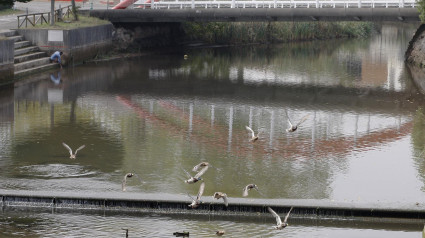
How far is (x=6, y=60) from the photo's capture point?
4466 centimetres

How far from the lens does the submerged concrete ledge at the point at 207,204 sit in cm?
2352

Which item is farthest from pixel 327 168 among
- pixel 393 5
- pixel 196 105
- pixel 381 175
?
pixel 393 5

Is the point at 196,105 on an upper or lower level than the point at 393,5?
lower

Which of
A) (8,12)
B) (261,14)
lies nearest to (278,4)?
(261,14)

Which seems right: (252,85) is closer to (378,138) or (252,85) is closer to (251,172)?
(378,138)

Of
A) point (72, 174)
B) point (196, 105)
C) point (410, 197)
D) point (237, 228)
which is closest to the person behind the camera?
point (237, 228)

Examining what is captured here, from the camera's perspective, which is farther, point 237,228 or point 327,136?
point 327,136

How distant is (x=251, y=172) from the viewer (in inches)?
1105

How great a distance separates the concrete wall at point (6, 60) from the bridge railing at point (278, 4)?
19.3 metres

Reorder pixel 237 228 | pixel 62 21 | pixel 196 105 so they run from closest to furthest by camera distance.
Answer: pixel 237 228
pixel 196 105
pixel 62 21

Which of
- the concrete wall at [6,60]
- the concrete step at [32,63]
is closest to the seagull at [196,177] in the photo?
the concrete wall at [6,60]

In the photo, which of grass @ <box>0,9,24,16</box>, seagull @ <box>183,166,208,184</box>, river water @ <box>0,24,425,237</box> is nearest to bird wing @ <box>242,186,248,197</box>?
river water @ <box>0,24,425,237</box>

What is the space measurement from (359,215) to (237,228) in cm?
344

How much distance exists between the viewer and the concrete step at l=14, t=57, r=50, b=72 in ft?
159
